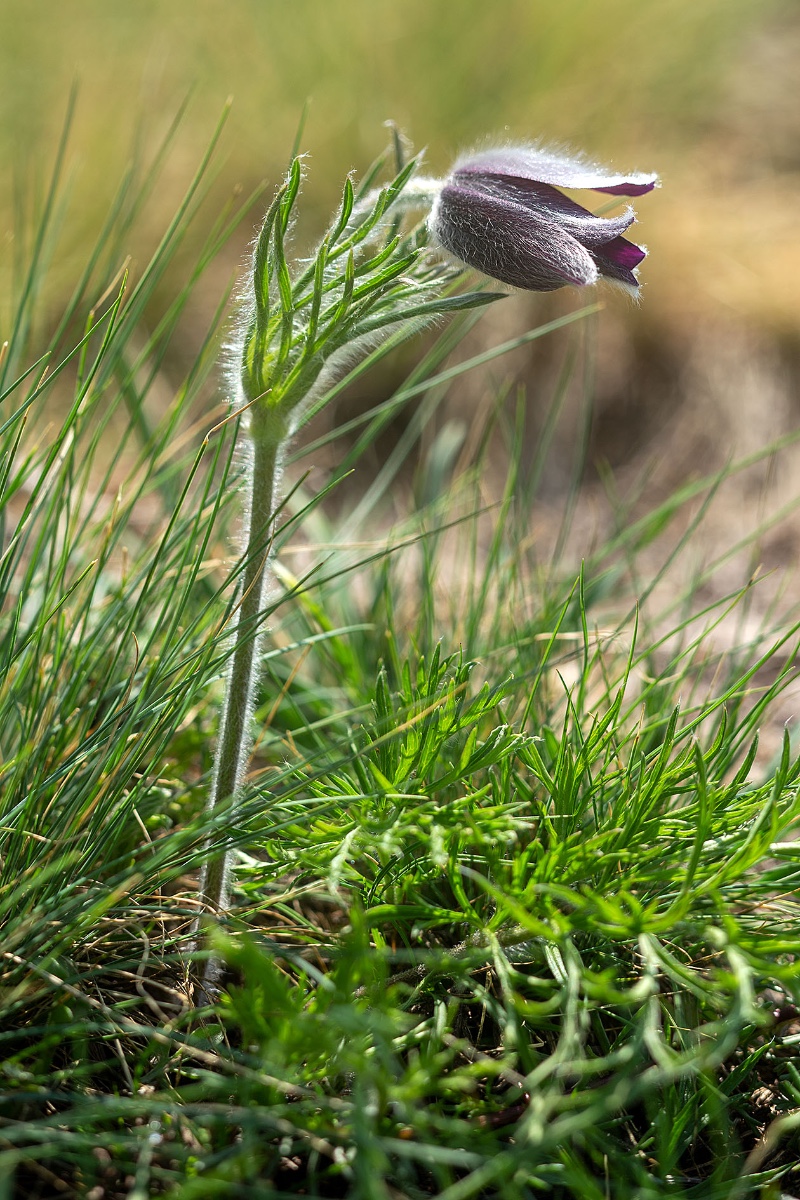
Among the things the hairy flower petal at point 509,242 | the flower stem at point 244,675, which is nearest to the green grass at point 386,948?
the flower stem at point 244,675

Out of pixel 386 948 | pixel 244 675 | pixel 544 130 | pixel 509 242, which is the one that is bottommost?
pixel 386 948

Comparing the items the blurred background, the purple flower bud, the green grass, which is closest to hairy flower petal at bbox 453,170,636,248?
the purple flower bud

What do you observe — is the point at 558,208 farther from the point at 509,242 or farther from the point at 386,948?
the point at 386,948

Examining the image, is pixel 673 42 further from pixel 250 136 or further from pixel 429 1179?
pixel 429 1179

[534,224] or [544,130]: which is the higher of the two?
[544,130]

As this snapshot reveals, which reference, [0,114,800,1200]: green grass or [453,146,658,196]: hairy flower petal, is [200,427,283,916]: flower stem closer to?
[0,114,800,1200]: green grass

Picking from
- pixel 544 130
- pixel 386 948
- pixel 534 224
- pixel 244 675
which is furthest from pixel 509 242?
pixel 544 130

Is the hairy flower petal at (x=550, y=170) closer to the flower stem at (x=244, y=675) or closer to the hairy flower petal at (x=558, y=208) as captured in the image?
the hairy flower petal at (x=558, y=208)
